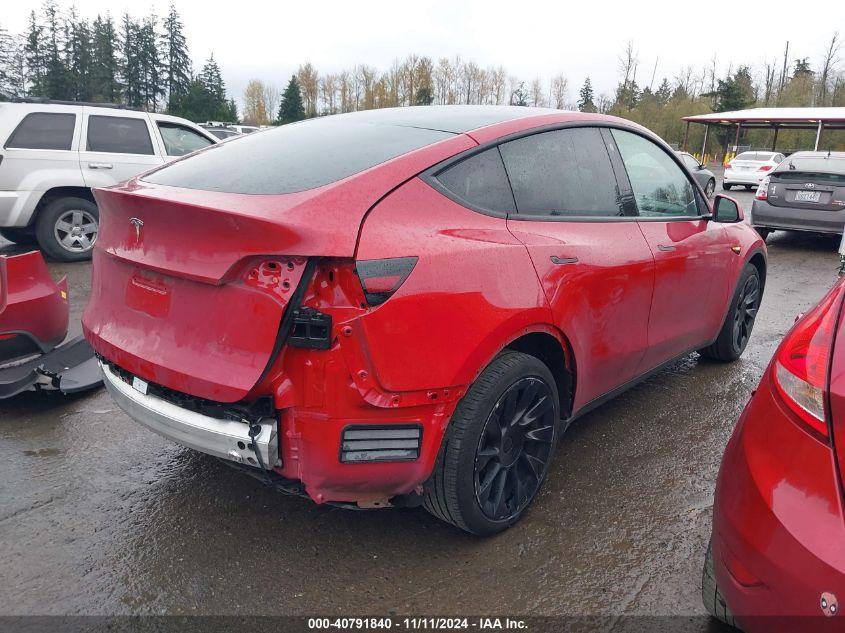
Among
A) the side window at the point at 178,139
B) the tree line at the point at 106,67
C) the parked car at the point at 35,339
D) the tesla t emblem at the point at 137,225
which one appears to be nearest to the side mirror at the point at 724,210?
the tesla t emblem at the point at 137,225

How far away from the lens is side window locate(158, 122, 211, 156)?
8969mm

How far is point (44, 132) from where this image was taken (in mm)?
7859

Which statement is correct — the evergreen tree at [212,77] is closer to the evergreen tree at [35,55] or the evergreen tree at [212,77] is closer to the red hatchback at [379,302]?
the evergreen tree at [35,55]

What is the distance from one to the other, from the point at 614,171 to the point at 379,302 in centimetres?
176

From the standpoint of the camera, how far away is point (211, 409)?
223 centimetres

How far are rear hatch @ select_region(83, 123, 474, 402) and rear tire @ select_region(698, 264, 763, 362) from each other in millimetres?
2695

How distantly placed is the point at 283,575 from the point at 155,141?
7.77 m

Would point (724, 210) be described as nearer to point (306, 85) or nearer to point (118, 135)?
point (118, 135)

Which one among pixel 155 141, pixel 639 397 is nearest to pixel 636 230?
pixel 639 397

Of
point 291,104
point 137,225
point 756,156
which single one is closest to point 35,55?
point 291,104

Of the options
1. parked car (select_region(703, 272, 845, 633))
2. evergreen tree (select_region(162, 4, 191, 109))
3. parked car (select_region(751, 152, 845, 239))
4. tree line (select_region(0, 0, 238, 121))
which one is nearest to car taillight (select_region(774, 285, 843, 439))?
parked car (select_region(703, 272, 845, 633))

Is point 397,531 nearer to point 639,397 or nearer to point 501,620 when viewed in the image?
point 501,620

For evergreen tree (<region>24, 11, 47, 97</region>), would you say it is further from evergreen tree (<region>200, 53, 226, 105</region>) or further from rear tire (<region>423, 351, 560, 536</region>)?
rear tire (<region>423, 351, 560, 536</region>)

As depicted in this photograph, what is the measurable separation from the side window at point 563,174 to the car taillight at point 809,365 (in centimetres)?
116
